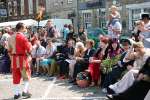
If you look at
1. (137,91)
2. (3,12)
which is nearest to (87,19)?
(3,12)

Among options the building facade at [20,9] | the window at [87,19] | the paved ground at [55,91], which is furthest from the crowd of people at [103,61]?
the building facade at [20,9]

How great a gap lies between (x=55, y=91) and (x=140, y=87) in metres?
4.09

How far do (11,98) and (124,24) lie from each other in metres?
20.1

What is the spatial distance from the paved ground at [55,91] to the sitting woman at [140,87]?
2.11m

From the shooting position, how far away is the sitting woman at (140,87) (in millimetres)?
8680

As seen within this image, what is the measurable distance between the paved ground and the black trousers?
2.08 m

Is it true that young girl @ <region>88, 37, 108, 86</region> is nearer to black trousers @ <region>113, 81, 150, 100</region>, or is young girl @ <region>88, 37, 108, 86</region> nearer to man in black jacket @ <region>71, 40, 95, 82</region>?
man in black jacket @ <region>71, 40, 95, 82</region>

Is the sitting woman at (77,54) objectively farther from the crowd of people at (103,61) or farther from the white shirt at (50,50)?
the white shirt at (50,50)

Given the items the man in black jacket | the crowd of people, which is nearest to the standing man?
the crowd of people

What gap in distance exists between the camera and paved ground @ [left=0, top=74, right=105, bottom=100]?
11441 millimetres

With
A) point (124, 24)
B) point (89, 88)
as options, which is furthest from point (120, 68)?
point (124, 24)

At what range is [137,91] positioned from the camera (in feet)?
29.1

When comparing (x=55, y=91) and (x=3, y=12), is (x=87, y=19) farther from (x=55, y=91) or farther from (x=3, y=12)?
(x=55, y=91)

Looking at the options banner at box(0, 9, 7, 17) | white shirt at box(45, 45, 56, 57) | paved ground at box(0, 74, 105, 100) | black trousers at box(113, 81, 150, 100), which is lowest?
banner at box(0, 9, 7, 17)
